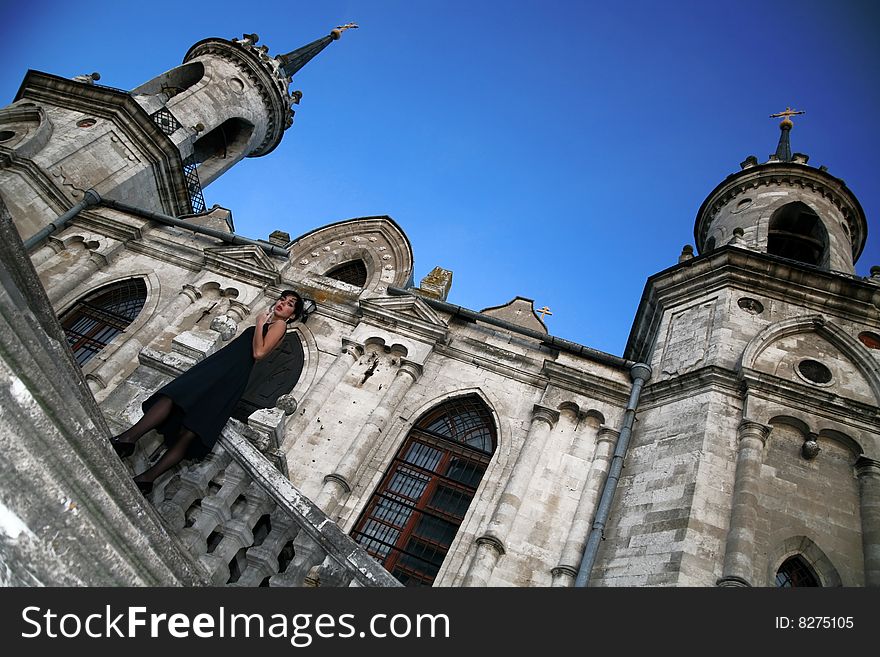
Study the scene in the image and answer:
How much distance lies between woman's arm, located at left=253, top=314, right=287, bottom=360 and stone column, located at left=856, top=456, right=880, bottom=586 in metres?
7.69

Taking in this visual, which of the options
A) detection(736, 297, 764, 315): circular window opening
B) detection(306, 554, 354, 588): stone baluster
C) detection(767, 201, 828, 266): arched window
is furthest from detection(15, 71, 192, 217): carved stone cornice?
detection(767, 201, 828, 266): arched window

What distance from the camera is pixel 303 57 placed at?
29.0 meters

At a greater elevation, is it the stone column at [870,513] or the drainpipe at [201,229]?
the drainpipe at [201,229]

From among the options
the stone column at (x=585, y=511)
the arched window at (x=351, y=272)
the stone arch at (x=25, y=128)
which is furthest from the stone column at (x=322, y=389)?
the stone arch at (x=25, y=128)

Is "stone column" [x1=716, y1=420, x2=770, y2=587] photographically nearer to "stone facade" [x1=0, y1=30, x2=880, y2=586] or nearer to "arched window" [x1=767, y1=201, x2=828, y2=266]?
"stone facade" [x1=0, y1=30, x2=880, y2=586]

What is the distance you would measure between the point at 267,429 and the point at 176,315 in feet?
19.3

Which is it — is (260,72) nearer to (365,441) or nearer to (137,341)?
(137,341)

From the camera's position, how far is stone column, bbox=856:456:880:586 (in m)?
8.36

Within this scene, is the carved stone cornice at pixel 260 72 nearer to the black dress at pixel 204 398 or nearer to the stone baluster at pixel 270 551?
the black dress at pixel 204 398

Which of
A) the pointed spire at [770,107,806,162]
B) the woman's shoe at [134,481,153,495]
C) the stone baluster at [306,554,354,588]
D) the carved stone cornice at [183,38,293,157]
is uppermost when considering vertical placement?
the pointed spire at [770,107,806,162]

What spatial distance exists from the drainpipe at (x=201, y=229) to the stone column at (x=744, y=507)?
31.3 ft

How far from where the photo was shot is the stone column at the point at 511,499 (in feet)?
29.1

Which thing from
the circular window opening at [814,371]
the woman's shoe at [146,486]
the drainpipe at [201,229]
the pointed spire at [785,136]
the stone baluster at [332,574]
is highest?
the pointed spire at [785,136]
